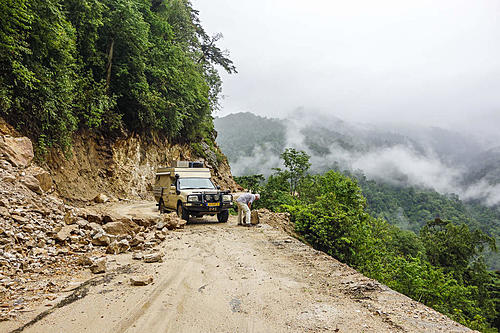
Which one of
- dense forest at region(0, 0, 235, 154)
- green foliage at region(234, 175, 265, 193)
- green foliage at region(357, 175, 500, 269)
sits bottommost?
green foliage at region(357, 175, 500, 269)

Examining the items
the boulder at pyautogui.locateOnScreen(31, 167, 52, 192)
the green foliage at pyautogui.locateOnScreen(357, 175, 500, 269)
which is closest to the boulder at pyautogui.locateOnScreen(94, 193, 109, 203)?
the boulder at pyautogui.locateOnScreen(31, 167, 52, 192)

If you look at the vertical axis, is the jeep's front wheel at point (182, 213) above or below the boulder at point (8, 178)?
below

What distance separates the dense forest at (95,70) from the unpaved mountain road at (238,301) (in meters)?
8.26

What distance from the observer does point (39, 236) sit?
5.39 metres

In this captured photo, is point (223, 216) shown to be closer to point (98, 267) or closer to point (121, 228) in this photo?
point (121, 228)

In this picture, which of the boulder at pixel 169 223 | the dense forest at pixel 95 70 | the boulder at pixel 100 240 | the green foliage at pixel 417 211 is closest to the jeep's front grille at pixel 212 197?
the boulder at pixel 169 223

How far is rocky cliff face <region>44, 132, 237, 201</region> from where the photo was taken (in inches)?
507

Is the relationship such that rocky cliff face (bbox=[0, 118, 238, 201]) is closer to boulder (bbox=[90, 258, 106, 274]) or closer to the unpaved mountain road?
boulder (bbox=[90, 258, 106, 274])

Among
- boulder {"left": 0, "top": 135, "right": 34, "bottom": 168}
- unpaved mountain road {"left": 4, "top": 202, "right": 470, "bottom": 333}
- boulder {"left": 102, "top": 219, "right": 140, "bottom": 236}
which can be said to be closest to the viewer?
unpaved mountain road {"left": 4, "top": 202, "right": 470, "bottom": 333}

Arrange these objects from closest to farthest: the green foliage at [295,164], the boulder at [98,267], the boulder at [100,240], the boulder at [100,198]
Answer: the boulder at [98,267]
the boulder at [100,240]
the boulder at [100,198]
the green foliage at [295,164]

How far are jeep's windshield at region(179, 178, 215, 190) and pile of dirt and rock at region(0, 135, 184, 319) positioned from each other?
352cm

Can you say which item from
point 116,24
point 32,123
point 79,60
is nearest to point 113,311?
point 32,123

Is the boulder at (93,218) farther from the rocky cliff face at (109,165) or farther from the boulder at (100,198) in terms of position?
the boulder at (100,198)

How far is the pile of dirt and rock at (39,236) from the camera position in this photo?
13.6 ft
